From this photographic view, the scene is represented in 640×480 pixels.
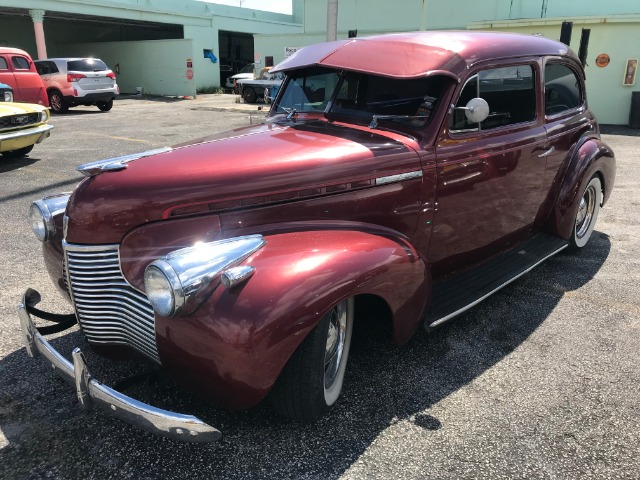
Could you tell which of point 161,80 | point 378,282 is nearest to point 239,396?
point 378,282

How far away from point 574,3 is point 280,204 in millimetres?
20758

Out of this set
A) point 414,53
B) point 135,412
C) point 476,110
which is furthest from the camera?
point 414,53

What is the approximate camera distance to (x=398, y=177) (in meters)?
2.96

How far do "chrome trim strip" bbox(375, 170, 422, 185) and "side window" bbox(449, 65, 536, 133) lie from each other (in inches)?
17.0

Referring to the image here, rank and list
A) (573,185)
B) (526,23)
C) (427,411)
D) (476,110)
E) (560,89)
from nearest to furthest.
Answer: (427,411) → (476,110) → (573,185) → (560,89) → (526,23)

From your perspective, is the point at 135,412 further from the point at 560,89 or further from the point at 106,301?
the point at 560,89

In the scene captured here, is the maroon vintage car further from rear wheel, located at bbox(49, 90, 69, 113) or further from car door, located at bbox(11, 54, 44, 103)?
rear wheel, located at bbox(49, 90, 69, 113)

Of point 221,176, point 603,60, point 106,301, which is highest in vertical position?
point 603,60

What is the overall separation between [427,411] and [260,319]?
1141 millimetres

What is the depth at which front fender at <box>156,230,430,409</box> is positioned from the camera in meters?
2.12

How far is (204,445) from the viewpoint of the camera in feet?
8.05

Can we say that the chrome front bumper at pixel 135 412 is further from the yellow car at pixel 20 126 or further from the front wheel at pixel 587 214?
the yellow car at pixel 20 126

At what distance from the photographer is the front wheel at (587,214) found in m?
4.82

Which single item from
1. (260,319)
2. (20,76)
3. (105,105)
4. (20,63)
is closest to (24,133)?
(20,76)
